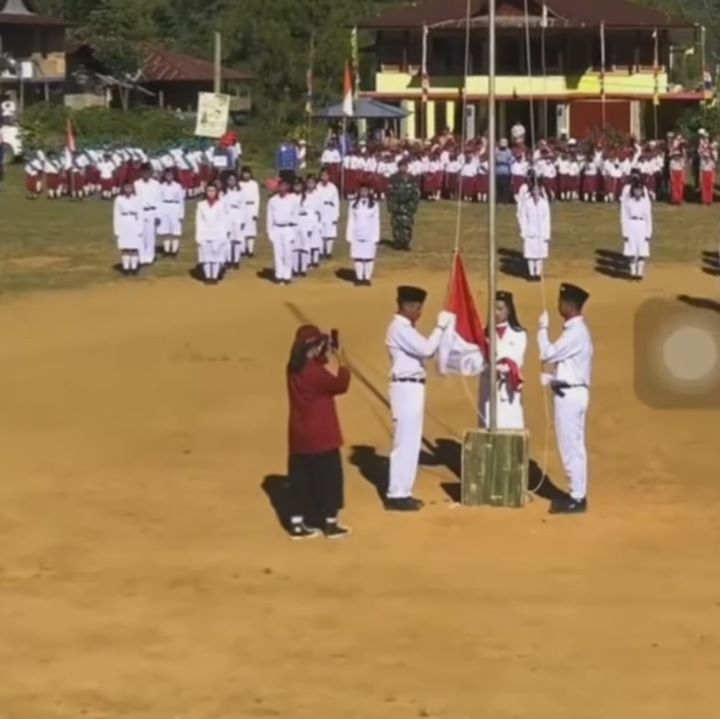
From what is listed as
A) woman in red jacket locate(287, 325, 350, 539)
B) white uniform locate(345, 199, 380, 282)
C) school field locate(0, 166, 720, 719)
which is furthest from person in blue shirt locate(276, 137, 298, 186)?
woman in red jacket locate(287, 325, 350, 539)

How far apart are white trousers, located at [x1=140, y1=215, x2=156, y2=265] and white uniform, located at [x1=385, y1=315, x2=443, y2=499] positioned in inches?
594

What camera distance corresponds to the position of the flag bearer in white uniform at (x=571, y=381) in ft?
46.0

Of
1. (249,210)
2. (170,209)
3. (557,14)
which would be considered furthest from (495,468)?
(557,14)

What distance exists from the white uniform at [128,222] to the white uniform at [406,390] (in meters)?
14.6

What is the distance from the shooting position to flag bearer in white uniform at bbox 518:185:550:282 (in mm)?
28656

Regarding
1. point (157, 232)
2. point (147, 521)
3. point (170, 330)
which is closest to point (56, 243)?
point (157, 232)

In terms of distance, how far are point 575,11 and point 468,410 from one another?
4706cm

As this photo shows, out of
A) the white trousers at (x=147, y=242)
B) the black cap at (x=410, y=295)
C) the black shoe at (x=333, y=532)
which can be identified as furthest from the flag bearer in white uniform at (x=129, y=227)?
the black shoe at (x=333, y=532)

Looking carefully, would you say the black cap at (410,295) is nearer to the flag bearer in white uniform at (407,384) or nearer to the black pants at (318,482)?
the flag bearer in white uniform at (407,384)

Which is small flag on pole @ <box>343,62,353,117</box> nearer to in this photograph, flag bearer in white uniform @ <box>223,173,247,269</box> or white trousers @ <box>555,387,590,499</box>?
Answer: flag bearer in white uniform @ <box>223,173,247,269</box>

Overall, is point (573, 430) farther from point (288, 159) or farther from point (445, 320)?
point (288, 159)

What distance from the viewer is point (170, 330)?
23750 mm

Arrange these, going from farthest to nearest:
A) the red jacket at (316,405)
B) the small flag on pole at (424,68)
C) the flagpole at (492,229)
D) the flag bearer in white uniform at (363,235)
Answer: the small flag on pole at (424,68)
the flag bearer in white uniform at (363,235)
the flagpole at (492,229)
the red jacket at (316,405)

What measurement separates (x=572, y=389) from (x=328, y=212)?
53.2 ft
